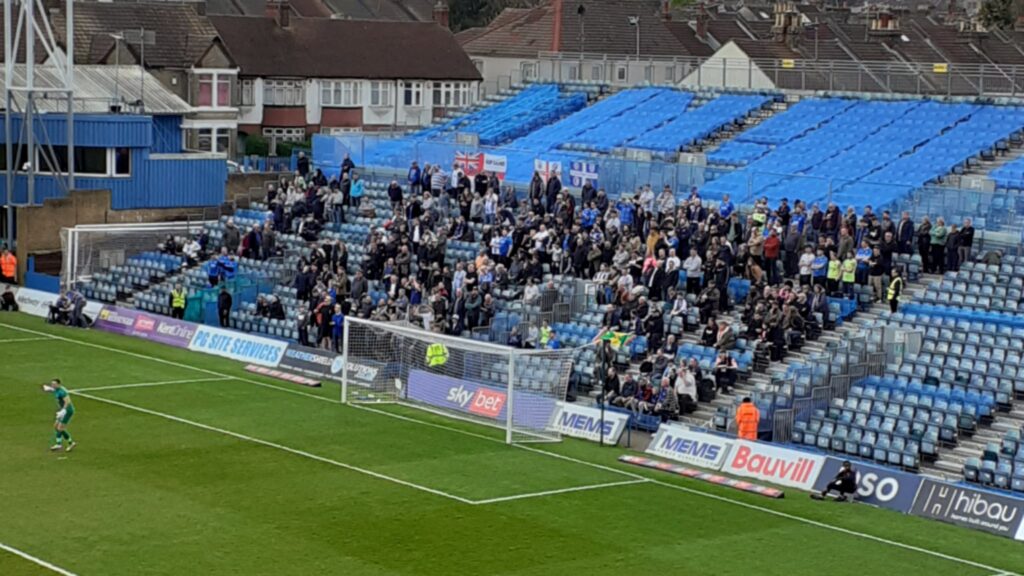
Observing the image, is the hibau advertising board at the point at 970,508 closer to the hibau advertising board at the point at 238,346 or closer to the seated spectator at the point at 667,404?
the seated spectator at the point at 667,404

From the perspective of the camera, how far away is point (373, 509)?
2927 cm

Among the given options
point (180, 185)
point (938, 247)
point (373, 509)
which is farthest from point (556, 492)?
point (180, 185)

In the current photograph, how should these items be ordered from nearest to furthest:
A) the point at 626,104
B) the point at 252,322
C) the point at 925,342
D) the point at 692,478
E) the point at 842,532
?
the point at 842,532 < the point at 692,478 < the point at 925,342 < the point at 252,322 < the point at 626,104

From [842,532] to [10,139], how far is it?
3630cm

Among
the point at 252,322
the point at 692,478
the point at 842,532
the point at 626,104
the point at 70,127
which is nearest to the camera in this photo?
the point at 842,532

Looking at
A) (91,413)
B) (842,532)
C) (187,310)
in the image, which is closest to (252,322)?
(187,310)

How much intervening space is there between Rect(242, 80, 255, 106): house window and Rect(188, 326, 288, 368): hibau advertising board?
3890cm

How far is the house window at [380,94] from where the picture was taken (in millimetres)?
88375

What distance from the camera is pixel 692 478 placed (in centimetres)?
3238

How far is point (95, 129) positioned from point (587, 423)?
90.2 ft

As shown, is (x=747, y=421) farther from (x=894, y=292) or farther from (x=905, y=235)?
(x=905, y=235)

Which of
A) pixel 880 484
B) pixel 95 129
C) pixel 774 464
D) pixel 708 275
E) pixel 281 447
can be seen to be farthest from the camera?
pixel 95 129

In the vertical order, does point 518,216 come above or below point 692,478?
above

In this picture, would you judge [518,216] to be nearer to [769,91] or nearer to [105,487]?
[769,91]
